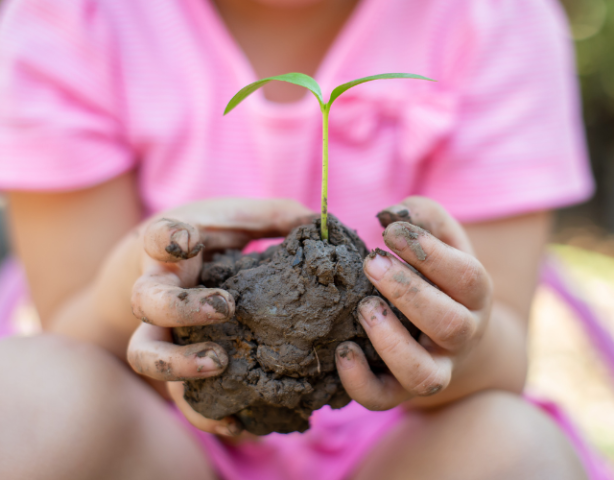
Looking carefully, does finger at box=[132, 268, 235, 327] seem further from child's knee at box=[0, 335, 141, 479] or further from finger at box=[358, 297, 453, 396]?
child's knee at box=[0, 335, 141, 479]

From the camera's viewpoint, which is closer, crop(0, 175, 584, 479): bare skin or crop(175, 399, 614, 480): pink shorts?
crop(0, 175, 584, 479): bare skin

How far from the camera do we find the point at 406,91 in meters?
1.61

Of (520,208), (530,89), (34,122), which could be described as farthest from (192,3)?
(520,208)

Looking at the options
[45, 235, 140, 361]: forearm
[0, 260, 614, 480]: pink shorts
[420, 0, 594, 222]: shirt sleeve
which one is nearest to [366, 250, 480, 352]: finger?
[45, 235, 140, 361]: forearm

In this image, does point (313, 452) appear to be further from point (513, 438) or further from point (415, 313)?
point (415, 313)

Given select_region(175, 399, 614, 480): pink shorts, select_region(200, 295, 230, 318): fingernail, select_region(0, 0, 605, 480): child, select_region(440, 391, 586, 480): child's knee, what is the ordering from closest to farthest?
1. select_region(200, 295, 230, 318): fingernail
2. select_region(440, 391, 586, 480): child's knee
3. select_region(0, 0, 605, 480): child
4. select_region(175, 399, 614, 480): pink shorts

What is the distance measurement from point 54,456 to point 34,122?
0.94 metres

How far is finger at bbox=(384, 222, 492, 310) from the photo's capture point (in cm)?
79

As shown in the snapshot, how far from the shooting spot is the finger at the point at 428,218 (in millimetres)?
943

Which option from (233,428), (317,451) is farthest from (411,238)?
(317,451)

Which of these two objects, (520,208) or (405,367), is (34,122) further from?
(520,208)

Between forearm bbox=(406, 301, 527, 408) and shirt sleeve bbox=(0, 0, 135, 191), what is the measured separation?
3.77 feet

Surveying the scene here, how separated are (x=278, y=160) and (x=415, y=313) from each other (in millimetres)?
890

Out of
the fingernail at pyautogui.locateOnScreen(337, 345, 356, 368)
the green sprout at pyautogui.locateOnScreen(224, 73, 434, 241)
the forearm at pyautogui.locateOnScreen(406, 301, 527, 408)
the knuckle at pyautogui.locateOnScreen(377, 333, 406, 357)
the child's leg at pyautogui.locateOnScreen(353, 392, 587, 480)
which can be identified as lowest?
the child's leg at pyautogui.locateOnScreen(353, 392, 587, 480)
